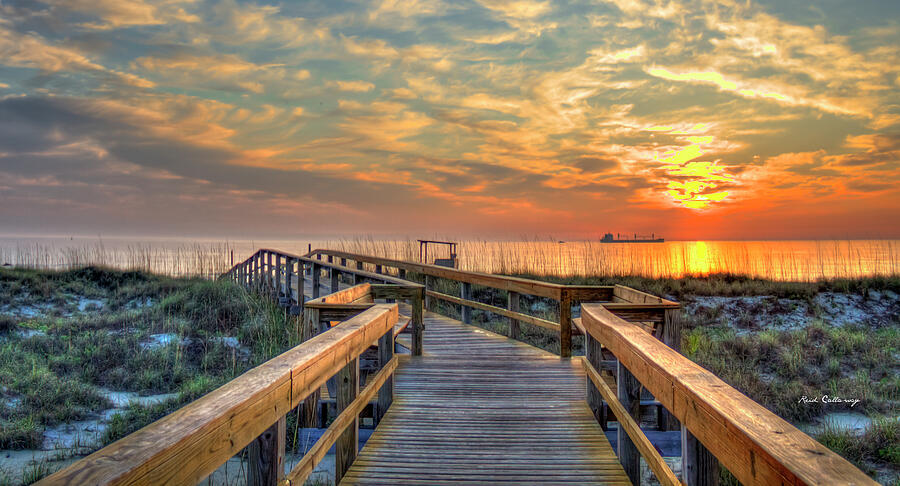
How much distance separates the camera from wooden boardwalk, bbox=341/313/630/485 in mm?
3049

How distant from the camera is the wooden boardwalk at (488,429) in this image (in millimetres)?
3049

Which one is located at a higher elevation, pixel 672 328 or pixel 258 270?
pixel 258 270

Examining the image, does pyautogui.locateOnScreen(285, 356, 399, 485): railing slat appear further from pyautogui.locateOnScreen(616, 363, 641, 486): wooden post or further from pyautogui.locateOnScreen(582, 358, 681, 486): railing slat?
pyautogui.locateOnScreen(616, 363, 641, 486): wooden post

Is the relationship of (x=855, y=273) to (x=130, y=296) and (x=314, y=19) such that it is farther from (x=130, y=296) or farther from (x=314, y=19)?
(x=130, y=296)

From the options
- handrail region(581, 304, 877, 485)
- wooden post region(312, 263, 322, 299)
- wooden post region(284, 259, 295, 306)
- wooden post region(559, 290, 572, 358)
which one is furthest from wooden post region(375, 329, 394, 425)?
wooden post region(284, 259, 295, 306)

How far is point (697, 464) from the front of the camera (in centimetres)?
193

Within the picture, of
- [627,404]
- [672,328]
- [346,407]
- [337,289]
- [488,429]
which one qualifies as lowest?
[488,429]

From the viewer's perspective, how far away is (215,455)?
148 centimetres

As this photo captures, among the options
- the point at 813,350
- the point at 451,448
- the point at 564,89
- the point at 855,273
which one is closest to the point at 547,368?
the point at 451,448

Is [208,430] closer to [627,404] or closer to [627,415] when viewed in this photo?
[627,415]

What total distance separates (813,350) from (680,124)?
8.99 meters

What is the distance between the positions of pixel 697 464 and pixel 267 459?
1674mm

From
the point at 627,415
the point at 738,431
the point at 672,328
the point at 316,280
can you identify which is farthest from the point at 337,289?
the point at 738,431

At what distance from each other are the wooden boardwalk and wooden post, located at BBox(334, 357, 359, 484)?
0.25 feet
